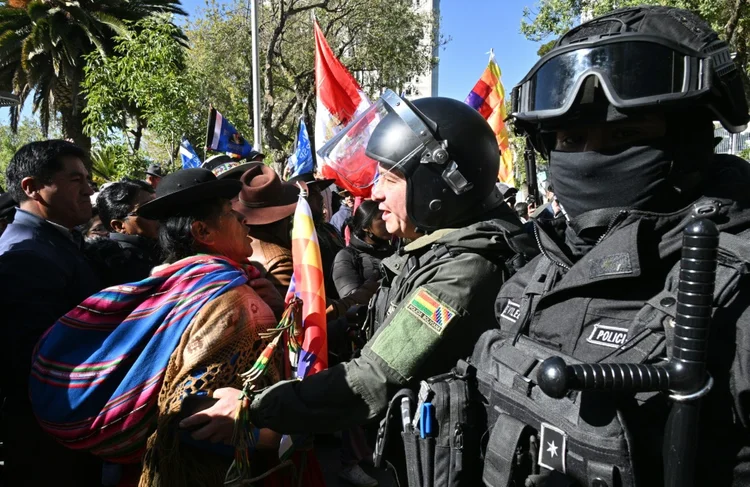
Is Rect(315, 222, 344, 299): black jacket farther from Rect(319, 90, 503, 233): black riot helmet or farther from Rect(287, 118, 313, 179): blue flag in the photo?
Rect(319, 90, 503, 233): black riot helmet

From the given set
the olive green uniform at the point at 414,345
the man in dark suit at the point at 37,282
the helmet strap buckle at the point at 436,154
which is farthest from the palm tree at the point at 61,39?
the olive green uniform at the point at 414,345

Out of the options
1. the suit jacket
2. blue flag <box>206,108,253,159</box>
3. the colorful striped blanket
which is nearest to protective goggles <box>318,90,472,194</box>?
the colorful striped blanket

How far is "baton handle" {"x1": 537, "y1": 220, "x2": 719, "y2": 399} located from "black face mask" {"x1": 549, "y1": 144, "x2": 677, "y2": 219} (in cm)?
44

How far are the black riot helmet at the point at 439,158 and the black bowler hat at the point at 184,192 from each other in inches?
26.7

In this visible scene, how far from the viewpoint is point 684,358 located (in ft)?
3.37

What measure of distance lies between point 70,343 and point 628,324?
6.48 feet

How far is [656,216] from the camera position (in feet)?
4.55

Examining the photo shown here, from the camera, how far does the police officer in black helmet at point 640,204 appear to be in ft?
3.84

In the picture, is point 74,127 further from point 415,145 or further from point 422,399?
point 422,399

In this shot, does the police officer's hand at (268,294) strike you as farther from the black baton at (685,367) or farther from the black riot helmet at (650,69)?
the black baton at (685,367)

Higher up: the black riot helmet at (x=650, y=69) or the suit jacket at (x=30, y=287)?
the black riot helmet at (x=650, y=69)

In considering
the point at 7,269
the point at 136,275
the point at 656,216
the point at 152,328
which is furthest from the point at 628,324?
the point at 136,275

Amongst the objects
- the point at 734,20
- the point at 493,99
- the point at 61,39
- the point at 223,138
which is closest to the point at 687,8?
the point at 734,20

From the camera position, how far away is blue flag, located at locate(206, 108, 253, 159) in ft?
26.1
